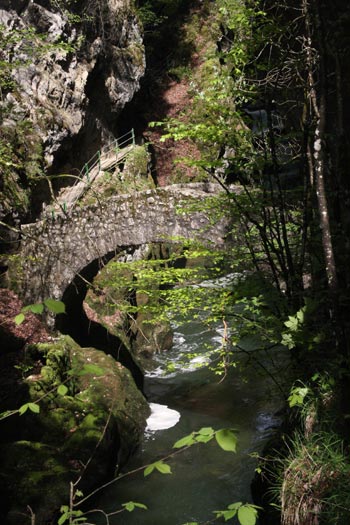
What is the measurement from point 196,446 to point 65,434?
227 centimetres

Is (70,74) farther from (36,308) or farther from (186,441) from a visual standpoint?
(186,441)

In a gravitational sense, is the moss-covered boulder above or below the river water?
above

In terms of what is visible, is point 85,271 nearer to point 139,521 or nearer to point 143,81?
point 139,521

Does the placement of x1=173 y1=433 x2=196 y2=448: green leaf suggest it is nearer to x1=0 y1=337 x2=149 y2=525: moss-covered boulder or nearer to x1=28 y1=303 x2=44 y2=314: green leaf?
x1=28 y1=303 x2=44 y2=314: green leaf

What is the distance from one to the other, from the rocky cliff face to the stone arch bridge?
3.15m

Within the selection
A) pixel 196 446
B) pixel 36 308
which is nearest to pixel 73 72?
pixel 196 446

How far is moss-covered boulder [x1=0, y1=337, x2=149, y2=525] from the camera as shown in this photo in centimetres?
517

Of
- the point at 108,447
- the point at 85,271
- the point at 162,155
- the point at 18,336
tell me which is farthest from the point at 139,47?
the point at 108,447

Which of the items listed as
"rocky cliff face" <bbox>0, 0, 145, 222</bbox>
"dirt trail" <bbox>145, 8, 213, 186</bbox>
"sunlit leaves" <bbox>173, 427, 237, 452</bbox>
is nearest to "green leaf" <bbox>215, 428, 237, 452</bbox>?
"sunlit leaves" <bbox>173, 427, 237, 452</bbox>

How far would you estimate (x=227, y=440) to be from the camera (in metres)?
1.47

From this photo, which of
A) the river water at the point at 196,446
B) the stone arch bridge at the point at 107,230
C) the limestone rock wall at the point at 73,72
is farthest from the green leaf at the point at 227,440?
the limestone rock wall at the point at 73,72

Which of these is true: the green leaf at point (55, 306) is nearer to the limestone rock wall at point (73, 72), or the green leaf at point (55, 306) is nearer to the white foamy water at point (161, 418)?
the white foamy water at point (161, 418)

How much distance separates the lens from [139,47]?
15.7 metres

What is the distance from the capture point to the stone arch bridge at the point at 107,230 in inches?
297
